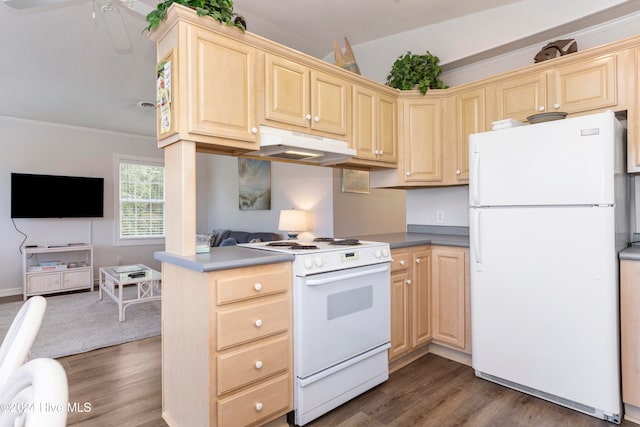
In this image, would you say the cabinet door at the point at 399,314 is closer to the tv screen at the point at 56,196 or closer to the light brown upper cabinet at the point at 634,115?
the light brown upper cabinet at the point at 634,115

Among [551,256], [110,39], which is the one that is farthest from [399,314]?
[110,39]

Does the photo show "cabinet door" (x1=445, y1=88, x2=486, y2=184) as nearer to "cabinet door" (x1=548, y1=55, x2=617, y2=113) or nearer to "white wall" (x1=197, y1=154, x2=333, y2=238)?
"cabinet door" (x1=548, y1=55, x2=617, y2=113)

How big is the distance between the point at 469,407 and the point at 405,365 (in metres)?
0.63

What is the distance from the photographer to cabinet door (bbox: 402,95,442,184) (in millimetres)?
3094

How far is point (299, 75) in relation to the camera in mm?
2334

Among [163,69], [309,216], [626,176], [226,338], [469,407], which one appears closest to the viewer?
[226,338]

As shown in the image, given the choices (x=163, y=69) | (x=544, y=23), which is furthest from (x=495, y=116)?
(x=163, y=69)

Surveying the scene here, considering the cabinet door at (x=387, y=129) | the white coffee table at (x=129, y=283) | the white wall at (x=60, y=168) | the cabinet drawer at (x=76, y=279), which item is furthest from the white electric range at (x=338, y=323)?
the white wall at (x=60, y=168)

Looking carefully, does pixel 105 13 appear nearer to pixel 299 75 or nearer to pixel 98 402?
pixel 299 75

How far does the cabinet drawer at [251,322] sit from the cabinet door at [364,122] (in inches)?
54.9

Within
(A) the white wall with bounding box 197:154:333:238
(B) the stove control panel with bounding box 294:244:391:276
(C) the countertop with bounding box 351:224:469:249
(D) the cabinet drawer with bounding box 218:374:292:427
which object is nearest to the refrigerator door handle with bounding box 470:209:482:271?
(C) the countertop with bounding box 351:224:469:249

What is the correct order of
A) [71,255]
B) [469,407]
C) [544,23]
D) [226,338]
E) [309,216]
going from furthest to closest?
[71,255] → [309,216] → [544,23] → [469,407] → [226,338]

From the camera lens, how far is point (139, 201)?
6.39 metres

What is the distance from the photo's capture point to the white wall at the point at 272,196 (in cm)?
450
